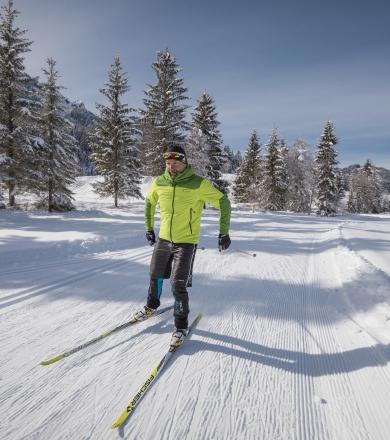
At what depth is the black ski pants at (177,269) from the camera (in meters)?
3.70

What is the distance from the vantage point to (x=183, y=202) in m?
3.77

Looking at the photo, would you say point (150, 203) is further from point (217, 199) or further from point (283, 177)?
point (283, 177)

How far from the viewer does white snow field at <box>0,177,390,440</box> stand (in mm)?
2363

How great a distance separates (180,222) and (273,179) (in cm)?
3970

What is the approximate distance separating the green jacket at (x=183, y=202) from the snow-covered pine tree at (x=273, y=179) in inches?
1527

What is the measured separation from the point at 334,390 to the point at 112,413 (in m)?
2.05

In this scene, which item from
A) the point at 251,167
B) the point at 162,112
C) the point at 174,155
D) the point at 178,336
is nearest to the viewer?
the point at 178,336

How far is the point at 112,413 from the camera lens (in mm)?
2436

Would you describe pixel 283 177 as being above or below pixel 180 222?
above

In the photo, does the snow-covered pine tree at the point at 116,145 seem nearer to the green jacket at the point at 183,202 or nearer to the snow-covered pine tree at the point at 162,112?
the snow-covered pine tree at the point at 162,112

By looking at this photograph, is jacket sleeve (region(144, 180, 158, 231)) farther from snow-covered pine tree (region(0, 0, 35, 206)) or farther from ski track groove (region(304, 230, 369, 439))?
snow-covered pine tree (region(0, 0, 35, 206))

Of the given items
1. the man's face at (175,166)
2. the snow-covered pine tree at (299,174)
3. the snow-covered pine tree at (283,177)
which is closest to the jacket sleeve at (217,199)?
the man's face at (175,166)

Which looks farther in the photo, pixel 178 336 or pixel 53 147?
pixel 53 147

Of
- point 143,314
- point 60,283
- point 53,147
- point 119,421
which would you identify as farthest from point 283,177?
point 119,421
